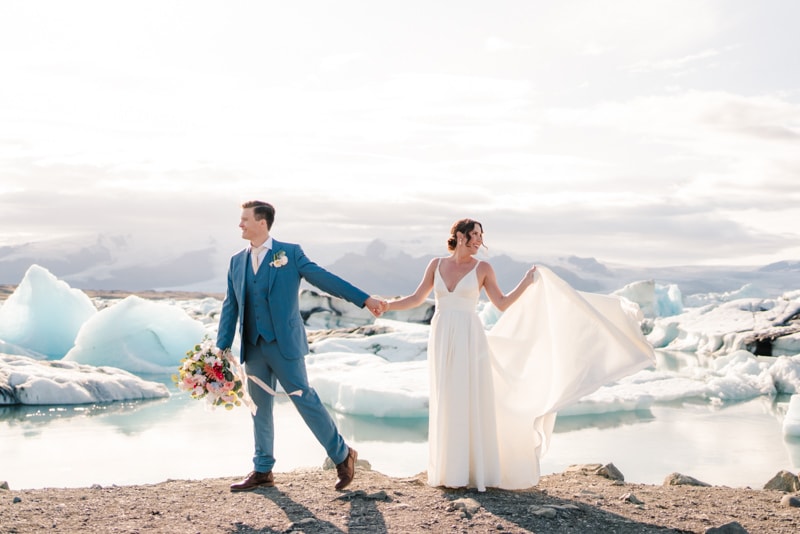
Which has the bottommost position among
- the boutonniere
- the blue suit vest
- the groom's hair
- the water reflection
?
the water reflection

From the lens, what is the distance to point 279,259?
502 cm

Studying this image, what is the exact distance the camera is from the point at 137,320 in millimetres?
17594

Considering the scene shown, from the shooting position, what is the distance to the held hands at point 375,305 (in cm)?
507

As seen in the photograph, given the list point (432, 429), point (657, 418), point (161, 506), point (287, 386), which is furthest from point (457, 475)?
point (657, 418)

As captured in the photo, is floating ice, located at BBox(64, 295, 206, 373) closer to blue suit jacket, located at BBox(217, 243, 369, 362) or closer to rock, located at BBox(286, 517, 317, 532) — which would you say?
blue suit jacket, located at BBox(217, 243, 369, 362)

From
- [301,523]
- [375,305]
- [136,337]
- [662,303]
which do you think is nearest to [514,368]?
[375,305]

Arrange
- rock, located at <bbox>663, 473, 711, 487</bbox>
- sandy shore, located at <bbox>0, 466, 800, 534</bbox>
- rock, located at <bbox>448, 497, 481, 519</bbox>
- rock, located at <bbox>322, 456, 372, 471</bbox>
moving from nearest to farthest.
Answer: sandy shore, located at <bbox>0, 466, 800, 534</bbox>, rock, located at <bbox>448, 497, 481, 519</bbox>, rock, located at <bbox>663, 473, 711, 487</bbox>, rock, located at <bbox>322, 456, 372, 471</bbox>

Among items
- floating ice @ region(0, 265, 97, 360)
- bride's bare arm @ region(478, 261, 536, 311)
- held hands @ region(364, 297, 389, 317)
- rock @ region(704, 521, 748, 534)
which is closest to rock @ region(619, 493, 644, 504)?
rock @ region(704, 521, 748, 534)

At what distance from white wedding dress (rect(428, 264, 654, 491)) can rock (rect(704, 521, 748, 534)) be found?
127cm

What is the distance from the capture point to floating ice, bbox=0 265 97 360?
19641mm

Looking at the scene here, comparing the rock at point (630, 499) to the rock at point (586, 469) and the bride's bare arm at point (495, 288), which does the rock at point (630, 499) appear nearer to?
the rock at point (586, 469)

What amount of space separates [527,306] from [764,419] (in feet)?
27.6

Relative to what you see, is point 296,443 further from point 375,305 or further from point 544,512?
point 544,512

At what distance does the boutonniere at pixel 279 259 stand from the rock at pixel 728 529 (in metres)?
2.90
